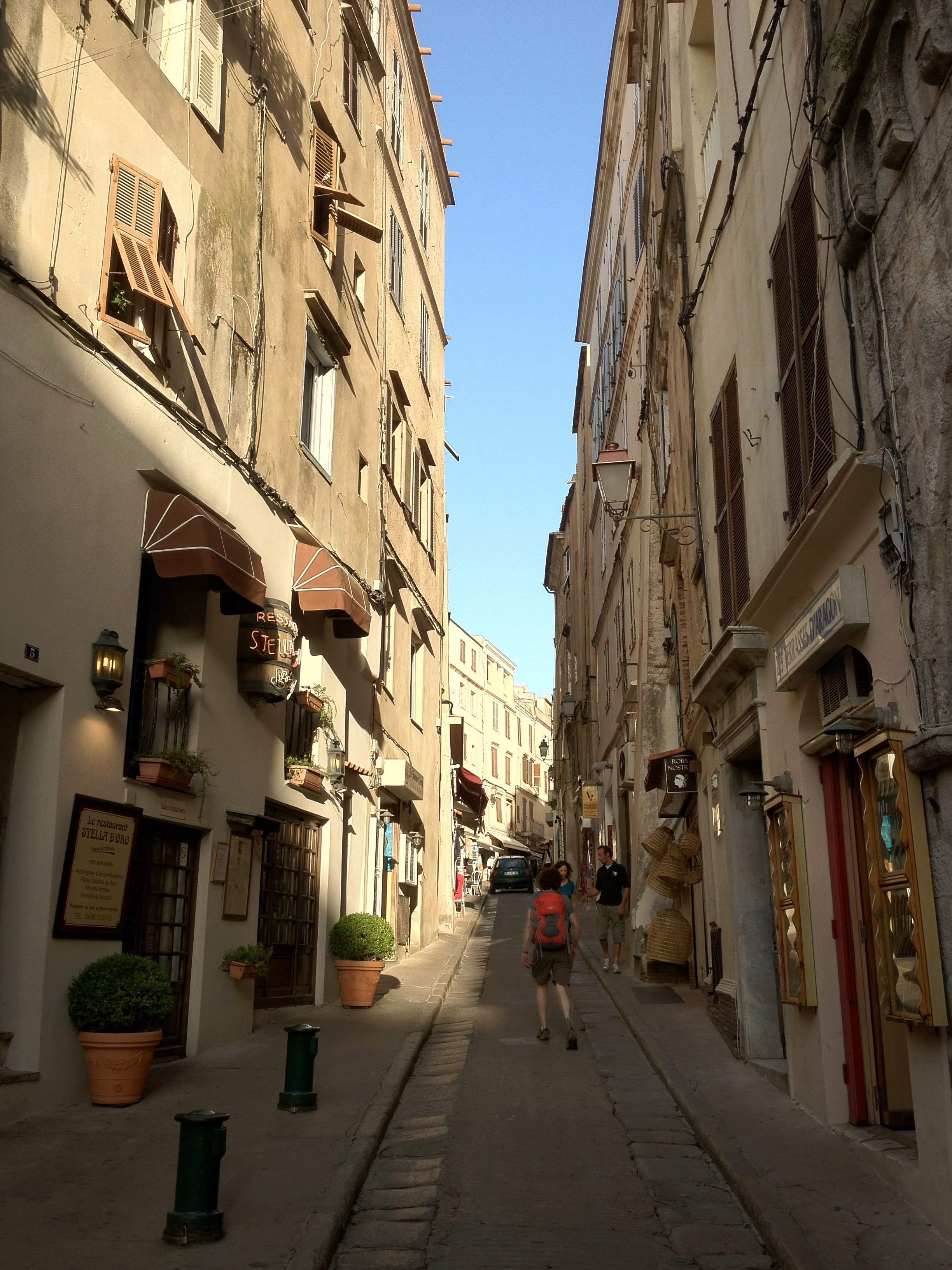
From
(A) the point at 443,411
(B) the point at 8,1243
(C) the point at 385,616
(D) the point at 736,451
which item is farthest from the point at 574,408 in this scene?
(B) the point at 8,1243

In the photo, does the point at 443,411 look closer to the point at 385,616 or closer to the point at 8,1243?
the point at 385,616

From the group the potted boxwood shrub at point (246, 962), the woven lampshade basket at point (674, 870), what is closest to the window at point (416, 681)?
the woven lampshade basket at point (674, 870)

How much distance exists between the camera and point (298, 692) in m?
13.1

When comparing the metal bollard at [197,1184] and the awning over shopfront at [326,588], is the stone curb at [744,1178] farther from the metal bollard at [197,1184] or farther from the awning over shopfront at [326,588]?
the awning over shopfront at [326,588]

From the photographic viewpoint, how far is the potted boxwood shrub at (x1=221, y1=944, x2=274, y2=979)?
10773 mm

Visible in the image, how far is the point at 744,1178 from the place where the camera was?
20.5 feet

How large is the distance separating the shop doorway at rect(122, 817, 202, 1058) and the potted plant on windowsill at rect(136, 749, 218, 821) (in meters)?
0.34

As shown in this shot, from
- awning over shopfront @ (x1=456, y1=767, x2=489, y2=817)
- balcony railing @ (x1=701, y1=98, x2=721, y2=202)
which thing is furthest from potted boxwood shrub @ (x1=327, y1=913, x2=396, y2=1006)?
awning over shopfront @ (x1=456, y1=767, x2=489, y2=817)

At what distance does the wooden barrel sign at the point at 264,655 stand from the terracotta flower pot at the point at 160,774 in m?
1.83

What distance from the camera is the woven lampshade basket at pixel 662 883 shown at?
563 inches

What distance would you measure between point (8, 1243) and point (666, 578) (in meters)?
12.8

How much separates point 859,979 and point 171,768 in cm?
548

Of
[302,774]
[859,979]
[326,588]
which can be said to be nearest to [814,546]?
[859,979]

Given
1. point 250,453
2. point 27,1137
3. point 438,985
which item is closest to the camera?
point 27,1137
